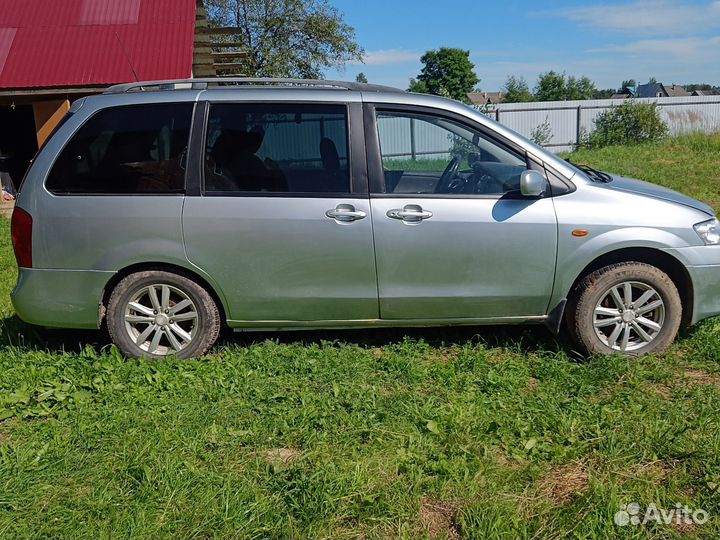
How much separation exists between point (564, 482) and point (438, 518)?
2.15 ft

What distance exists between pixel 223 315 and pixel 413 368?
1385 millimetres

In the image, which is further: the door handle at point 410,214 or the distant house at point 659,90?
the distant house at point 659,90

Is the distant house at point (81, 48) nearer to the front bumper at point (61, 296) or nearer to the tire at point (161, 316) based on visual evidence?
the front bumper at point (61, 296)

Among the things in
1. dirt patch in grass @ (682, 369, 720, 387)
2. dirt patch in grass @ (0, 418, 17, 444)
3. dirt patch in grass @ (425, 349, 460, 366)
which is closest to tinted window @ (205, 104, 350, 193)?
dirt patch in grass @ (425, 349, 460, 366)

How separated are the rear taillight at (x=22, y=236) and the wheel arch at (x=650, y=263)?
3648mm

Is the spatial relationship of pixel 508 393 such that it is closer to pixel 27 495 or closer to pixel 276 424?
pixel 276 424

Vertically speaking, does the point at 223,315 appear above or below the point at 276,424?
above

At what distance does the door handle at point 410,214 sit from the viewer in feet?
13.9

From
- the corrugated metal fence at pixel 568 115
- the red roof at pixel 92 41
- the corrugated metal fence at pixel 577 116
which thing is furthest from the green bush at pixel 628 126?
the red roof at pixel 92 41

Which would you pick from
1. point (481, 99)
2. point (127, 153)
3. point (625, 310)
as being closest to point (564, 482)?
point (625, 310)

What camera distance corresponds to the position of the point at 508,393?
391 centimetres

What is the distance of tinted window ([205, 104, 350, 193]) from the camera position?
4.33 meters

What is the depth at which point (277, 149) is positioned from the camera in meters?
4.36

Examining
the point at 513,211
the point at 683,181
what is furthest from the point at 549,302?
the point at 683,181
